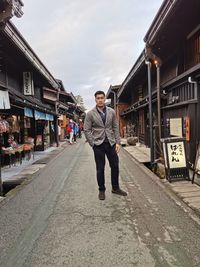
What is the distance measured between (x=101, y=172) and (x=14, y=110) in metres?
8.10

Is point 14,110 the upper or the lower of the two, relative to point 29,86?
lower

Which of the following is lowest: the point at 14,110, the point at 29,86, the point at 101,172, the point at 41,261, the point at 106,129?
the point at 41,261

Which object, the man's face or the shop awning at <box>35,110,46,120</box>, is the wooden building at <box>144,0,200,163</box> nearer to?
the man's face

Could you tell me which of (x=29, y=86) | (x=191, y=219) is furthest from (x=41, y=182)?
(x=29, y=86)

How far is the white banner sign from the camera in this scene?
8405 mm

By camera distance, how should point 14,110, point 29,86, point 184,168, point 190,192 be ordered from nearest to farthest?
point 190,192
point 184,168
point 14,110
point 29,86

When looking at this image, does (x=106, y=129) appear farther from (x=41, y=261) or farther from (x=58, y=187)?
(x=41, y=261)

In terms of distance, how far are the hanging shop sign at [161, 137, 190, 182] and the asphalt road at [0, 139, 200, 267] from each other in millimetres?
815

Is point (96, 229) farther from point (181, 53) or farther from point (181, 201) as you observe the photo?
point (181, 53)

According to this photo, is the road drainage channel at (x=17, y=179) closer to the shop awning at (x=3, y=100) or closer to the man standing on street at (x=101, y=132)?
the shop awning at (x=3, y=100)

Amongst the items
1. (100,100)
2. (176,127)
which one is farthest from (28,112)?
(100,100)

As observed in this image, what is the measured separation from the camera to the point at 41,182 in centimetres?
909

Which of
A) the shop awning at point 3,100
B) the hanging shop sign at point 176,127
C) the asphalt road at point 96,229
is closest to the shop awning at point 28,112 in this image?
the shop awning at point 3,100

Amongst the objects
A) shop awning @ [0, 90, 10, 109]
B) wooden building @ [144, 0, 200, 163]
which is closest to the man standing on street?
wooden building @ [144, 0, 200, 163]
